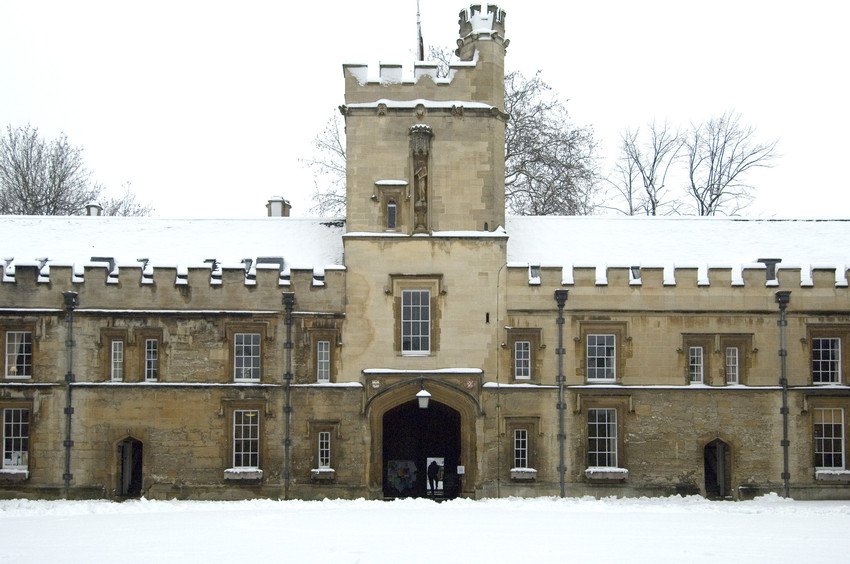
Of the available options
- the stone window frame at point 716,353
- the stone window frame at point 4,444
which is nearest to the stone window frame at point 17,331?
the stone window frame at point 4,444

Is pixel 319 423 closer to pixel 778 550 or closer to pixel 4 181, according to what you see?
pixel 778 550

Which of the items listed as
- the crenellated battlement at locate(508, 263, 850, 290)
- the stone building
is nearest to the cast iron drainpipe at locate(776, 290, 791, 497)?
the stone building

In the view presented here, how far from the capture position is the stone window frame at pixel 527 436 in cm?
3181

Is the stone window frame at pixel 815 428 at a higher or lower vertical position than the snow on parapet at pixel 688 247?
lower

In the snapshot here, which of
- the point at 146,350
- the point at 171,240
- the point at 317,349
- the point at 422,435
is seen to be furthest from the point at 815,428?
the point at 171,240

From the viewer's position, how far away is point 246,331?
3209 centimetres

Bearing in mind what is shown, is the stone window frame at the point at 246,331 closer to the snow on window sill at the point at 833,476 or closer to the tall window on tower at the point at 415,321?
the tall window on tower at the point at 415,321

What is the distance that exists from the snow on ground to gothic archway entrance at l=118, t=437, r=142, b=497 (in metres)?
2.70

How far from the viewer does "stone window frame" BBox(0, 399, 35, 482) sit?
31406 millimetres

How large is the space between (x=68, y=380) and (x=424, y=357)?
10.2 meters

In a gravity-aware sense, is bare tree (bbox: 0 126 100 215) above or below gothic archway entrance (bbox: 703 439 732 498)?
above

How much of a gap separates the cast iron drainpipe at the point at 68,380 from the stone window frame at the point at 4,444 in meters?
1.01

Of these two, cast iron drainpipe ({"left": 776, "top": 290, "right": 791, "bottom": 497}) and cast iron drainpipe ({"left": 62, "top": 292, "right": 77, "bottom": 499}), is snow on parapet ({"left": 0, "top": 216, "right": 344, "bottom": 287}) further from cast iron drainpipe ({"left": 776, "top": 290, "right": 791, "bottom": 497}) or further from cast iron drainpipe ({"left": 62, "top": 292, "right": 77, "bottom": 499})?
cast iron drainpipe ({"left": 776, "top": 290, "right": 791, "bottom": 497})

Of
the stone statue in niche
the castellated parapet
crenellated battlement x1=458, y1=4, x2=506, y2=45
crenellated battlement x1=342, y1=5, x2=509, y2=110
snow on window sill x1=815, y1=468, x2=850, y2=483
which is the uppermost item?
crenellated battlement x1=458, y1=4, x2=506, y2=45
